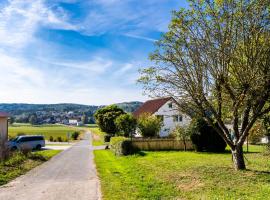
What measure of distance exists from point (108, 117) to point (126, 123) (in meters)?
16.8

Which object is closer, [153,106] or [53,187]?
[53,187]

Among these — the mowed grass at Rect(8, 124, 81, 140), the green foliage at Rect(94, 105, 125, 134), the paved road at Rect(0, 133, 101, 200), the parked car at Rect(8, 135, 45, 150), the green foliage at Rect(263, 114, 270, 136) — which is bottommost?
the paved road at Rect(0, 133, 101, 200)

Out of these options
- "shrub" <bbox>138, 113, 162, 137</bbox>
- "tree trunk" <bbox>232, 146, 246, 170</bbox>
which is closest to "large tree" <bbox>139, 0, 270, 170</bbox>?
"tree trunk" <bbox>232, 146, 246, 170</bbox>

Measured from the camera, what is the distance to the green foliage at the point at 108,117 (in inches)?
2672

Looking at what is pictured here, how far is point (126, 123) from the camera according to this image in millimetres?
51344

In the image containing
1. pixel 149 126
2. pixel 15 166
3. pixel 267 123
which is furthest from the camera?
pixel 149 126

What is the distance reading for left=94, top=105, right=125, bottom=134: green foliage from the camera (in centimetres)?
6788

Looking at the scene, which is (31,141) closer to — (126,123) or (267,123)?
(126,123)

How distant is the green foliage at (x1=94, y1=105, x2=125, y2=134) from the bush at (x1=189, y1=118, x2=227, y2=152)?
3281 centimetres

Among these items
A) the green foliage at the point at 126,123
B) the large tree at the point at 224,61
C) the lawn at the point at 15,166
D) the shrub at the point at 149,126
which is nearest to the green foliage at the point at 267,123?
the large tree at the point at 224,61

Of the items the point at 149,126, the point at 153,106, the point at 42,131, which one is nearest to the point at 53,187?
the point at 149,126

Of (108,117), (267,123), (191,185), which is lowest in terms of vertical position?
(191,185)

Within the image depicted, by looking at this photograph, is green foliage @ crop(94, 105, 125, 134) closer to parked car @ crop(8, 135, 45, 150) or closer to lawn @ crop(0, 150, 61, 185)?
parked car @ crop(8, 135, 45, 150)

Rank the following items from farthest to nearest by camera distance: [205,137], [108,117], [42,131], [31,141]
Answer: [42,131]
[108,117]
[31,141]
[205,137]
